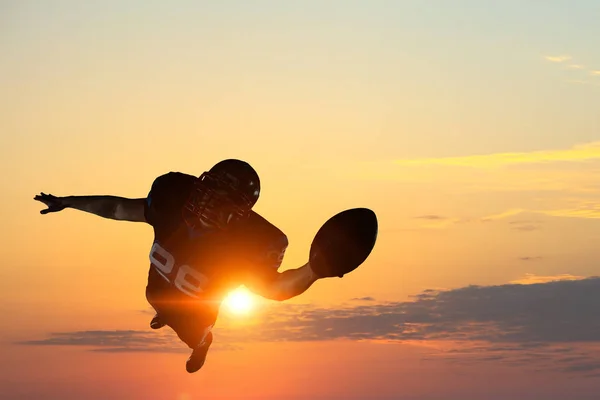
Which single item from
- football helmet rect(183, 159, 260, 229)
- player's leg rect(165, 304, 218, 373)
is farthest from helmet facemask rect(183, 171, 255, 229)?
player's leg rect(165, 304, 218, 373)

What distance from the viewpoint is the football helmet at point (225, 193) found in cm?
1689

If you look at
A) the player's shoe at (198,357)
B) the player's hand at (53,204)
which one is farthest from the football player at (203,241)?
the player's shoe at (198,357)

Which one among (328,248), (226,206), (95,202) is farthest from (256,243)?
(95,202)

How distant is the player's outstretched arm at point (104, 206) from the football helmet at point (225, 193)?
1.61m

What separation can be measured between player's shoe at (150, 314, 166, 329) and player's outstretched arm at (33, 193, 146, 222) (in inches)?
72.1

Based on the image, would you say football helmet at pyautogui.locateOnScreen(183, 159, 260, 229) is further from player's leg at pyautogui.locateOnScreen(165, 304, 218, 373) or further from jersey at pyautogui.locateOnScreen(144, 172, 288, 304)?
player's leg at pyautogui.locateOnScreen(165, 304, 218, 373)

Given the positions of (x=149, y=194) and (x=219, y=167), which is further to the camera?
(x=149, y=194)

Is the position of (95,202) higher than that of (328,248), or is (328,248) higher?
(95,202)

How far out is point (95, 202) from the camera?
18734mm

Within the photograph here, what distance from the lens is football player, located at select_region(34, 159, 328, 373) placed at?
16.9 meters

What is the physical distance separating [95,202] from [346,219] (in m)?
4.74

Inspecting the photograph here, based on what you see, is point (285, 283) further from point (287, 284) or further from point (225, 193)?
point (225, 193)

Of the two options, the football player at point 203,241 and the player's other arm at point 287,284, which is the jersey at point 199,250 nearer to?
the football player at point 203,241

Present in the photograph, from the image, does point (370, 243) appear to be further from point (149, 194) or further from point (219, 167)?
point (149, 194)
